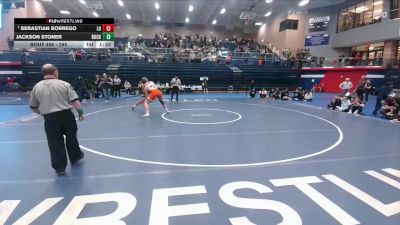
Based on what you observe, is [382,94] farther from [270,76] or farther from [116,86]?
[116,86]

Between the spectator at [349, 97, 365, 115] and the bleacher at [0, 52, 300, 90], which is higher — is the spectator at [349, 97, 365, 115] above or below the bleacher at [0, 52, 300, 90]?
below

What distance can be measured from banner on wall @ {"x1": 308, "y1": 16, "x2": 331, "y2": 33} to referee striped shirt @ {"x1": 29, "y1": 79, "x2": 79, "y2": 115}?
107 ft

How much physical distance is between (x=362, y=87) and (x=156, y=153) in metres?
13.2

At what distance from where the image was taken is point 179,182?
4262mm

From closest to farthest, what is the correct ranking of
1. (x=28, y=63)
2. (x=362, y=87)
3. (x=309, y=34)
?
1. (x=362, y=87)
2. (x=28, y=63)
3. (x=309, y=34)

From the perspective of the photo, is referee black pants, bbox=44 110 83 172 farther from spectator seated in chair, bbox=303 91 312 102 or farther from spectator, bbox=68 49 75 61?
spectator, bbox=68 49 75 61

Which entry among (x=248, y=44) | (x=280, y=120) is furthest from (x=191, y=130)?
(x=248, y=44)

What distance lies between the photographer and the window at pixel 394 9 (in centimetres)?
2264

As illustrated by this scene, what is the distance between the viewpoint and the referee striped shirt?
172 inches

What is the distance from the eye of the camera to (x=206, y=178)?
4.42 metres

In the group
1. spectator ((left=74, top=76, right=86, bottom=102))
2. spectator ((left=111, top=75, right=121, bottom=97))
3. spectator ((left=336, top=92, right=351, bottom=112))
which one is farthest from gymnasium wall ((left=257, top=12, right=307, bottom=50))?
spectator ((left=74, top=76, right=86, bottom=102))

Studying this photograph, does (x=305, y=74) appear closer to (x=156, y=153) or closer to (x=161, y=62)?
(x=161, y=62)

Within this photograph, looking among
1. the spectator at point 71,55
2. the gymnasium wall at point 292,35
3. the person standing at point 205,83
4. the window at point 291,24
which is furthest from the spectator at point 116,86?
the window at point 291,24
